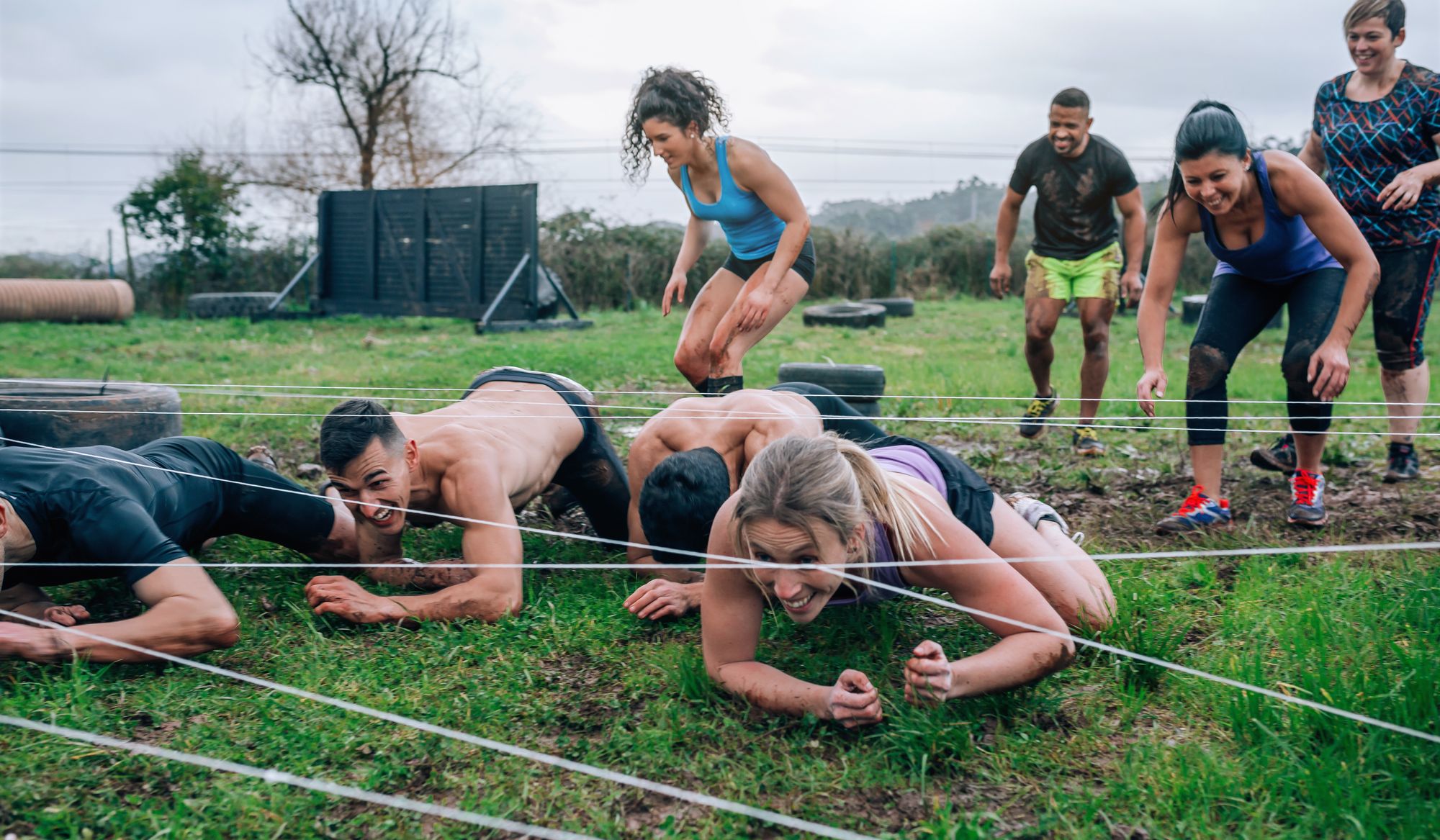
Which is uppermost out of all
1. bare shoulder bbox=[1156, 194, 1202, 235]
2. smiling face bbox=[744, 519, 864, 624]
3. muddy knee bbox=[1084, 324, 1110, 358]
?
bare shoulder bbox=[1156, 194, 1202, 235]

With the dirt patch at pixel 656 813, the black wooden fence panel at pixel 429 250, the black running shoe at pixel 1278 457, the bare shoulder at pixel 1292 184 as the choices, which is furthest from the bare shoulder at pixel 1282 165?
the black wooden fence panel at pixel 429 250

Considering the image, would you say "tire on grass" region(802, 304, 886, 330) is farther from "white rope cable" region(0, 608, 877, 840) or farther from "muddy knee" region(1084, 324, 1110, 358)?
"white rope cable" region(0, 608, 877, 840)

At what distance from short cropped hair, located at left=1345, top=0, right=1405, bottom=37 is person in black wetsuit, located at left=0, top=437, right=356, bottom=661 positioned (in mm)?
4751

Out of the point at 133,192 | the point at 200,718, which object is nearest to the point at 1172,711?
the point at 200,718

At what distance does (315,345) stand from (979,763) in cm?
1069

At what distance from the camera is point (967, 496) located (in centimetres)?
282

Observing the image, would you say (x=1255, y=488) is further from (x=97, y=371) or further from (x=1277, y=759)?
(x=97, y=371)

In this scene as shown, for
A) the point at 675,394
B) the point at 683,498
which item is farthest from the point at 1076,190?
the point at 683,498

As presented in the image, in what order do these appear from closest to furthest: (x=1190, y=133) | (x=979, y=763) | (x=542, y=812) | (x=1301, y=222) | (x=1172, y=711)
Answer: (x=542, y=812)
(x=979, y=763)
(x=1172, y=711)
(x=1190, y=133)
(x=1301, y=222)

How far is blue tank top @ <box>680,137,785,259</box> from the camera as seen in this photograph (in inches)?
177

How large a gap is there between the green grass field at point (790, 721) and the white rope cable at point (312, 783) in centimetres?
3

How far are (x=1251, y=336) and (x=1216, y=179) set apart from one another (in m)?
0.91

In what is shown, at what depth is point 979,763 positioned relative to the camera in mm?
2273

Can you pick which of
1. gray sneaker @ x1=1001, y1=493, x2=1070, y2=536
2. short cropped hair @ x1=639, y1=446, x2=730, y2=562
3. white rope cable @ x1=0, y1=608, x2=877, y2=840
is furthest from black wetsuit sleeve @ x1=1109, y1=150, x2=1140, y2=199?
white rope cable @ x1=0, y1=608, x2=877, y2=840
